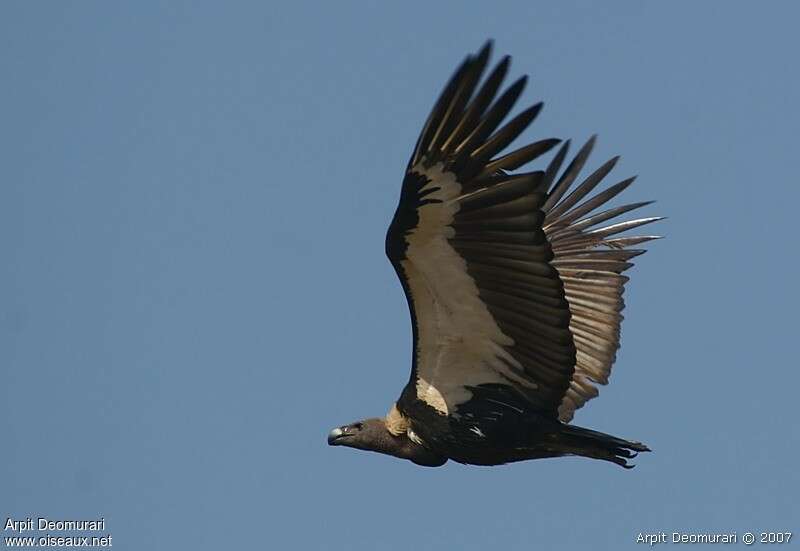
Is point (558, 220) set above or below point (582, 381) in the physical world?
above

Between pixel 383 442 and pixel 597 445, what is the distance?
2.23 meters

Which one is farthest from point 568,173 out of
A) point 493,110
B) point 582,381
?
point 493,110

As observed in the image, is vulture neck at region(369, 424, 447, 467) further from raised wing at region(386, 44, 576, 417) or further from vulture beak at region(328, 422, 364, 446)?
raised wing at region(386, 44, 576, 417)

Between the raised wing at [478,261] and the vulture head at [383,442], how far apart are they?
64 cm

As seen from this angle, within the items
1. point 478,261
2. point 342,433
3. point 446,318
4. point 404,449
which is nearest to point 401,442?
point 404,449

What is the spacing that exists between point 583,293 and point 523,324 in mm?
3356

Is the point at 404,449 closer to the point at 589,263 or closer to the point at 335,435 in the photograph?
the point at 335,435

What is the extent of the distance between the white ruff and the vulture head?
2.08 ft

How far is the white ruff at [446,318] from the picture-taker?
43.0ft

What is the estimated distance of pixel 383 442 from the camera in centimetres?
1512

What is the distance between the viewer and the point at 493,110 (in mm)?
12227

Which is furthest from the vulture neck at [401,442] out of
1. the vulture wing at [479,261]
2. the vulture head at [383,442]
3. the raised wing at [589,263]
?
the raised wing at [589,263]

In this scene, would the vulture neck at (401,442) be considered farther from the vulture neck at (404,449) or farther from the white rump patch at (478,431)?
the white rump patch at (478,431)

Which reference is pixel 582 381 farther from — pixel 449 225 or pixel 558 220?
pixel 449 225
